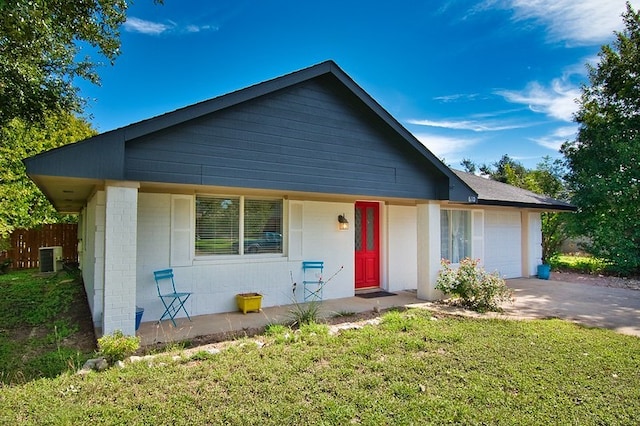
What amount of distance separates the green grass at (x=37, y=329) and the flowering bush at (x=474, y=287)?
22.8 feet

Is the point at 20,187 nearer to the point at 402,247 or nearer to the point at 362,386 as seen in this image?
the point at 402,247

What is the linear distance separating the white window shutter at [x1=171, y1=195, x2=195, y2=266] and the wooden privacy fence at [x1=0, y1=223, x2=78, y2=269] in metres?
11.6

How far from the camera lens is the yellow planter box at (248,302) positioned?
700 cm

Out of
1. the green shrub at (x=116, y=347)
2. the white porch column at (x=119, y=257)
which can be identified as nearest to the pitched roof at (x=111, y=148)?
the white porch column at (x=119, y=257)

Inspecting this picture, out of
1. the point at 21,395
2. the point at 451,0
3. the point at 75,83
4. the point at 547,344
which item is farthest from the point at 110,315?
the point at 451,0

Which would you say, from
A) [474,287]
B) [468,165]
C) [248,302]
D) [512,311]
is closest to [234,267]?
[248,302]

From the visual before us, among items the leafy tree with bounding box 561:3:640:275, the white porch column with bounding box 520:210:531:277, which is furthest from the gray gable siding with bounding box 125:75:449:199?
the leafy tree with bounding box 561:3:640:275

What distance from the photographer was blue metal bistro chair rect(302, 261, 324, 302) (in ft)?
26.9

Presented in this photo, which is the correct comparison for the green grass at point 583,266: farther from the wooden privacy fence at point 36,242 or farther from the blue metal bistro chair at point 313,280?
the wooden privacy fence at point 36,242

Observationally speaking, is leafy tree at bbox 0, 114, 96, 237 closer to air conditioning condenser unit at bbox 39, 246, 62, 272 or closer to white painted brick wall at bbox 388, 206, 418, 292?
air conditioning condenser unit at bbox 39, 246, 62, 272

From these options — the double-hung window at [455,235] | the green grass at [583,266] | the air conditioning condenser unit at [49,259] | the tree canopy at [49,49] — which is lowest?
the green grass at [583,266]

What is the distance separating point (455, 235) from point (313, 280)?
16.7 ft

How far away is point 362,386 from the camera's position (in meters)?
3.81

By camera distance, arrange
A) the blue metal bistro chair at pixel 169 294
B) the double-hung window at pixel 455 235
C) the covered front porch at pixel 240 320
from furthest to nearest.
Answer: the double-hung window at pixel 455 235 < the blue metal bistro chair at pixel 169 294 < the covered front porch at pixel 240 320
